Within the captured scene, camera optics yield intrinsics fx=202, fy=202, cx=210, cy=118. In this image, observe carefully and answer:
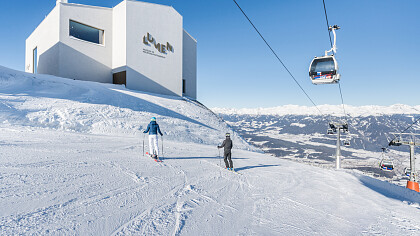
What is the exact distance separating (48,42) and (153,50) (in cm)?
1148

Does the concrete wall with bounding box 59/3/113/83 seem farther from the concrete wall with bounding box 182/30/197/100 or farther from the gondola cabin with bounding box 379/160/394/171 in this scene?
the gondola cabin with bounding box 379/160/394/171

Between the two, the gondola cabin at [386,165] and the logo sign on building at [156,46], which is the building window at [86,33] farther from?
the gondola cabin at [386,165]

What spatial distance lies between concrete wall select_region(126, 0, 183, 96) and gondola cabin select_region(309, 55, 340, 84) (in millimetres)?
18748

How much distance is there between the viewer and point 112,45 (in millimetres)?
24422

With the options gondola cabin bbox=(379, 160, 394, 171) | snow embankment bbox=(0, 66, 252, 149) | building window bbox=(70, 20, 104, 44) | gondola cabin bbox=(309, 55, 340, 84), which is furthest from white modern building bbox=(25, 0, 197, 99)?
gondola cabin bbox=(379, 160, 394, 171)

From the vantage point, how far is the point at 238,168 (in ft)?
27.1

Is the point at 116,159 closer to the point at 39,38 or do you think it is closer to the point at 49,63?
the point at 49,63

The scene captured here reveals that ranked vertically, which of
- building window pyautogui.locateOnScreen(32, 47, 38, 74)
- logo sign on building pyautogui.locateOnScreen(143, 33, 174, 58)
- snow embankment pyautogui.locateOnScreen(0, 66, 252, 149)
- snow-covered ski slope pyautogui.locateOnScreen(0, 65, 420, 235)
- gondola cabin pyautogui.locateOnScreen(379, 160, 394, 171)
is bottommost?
gondola cabin pyautogui.locateOnScreen(379, 160, 394, 171)

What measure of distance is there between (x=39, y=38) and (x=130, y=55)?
514 inches

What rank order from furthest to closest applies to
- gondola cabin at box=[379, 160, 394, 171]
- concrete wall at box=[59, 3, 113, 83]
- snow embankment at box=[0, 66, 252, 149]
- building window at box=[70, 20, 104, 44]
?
1. gondola cabin at box=[379, 160, 394, 171]
2. building window at box=[70, 20, 104, 44]
3. concrete wall at box=[59, 3, 113, 83]
4. snow embankment at box=[0, 66, 252, 149]

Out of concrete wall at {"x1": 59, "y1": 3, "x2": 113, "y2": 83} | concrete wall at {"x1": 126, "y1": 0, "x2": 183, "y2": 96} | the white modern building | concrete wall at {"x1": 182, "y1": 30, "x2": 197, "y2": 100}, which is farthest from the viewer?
concrete wall at {"x1": 182, "y1": 30, "x2": 197, "y2": 100}

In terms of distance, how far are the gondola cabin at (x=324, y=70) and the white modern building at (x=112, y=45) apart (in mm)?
18799

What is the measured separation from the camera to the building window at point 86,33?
73.2 feet

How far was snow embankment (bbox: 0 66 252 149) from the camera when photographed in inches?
454
